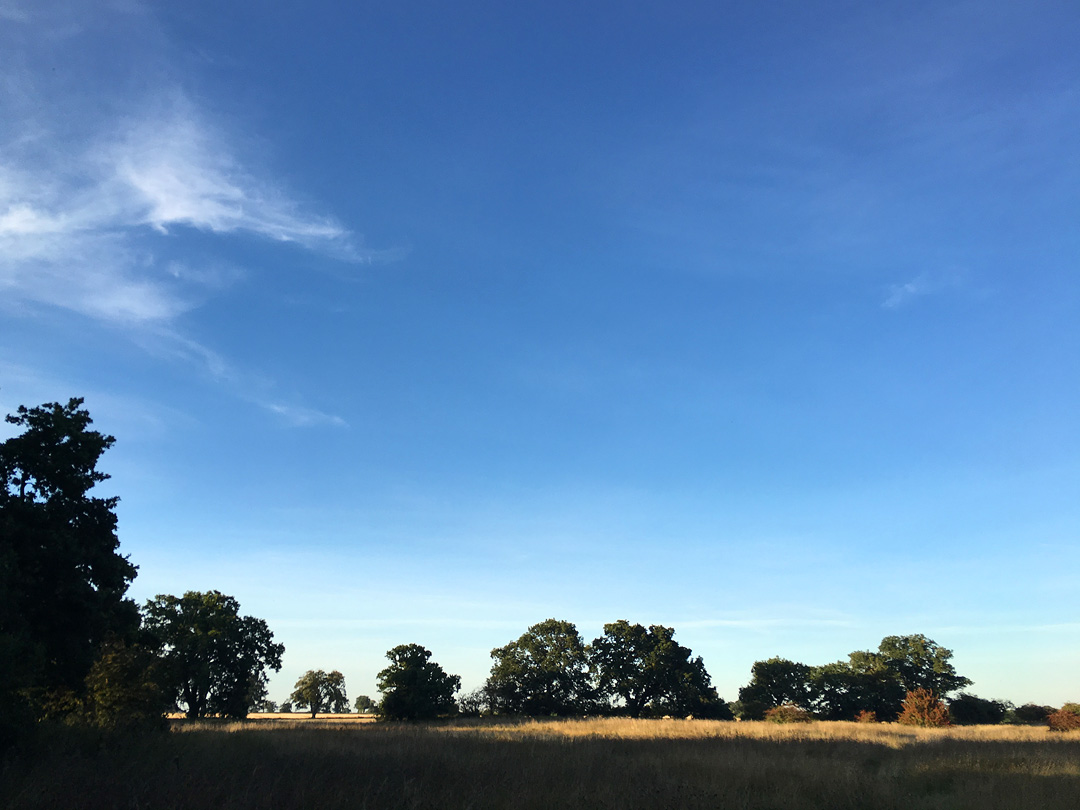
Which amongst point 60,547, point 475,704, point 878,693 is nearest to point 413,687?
point 475,704

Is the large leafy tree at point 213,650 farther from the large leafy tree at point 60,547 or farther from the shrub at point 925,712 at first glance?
the shrub at point 925,712

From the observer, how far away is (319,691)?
A: 97562 mm

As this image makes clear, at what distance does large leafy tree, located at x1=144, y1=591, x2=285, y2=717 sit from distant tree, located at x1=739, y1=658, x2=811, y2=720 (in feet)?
185

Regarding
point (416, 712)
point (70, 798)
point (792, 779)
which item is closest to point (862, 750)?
point (792, 779)

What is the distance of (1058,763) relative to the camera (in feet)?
57.8

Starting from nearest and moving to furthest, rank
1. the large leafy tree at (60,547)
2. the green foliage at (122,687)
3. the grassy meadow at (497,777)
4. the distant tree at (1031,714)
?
the grassy meadow at (497,777) < the large leafy tree at (60,547) < the green foliage at (122,687) < the distant tree at (1031,714)

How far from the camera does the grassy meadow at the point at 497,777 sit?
9.88 meters

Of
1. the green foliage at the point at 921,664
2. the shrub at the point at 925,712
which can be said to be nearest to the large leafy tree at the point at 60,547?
the shrub at the point at 925,712

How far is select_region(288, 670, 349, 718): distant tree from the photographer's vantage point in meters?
96.8

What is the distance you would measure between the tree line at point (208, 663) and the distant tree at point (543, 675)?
6.3 inches

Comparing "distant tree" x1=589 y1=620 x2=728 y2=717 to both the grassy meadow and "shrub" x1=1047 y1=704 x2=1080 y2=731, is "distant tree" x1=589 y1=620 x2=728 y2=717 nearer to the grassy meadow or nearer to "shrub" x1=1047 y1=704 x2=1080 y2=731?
"shrub" x1=1047 y1=704 x2=1080 y2=731

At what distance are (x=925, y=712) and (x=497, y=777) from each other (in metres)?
45.4

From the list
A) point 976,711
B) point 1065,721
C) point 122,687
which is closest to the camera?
point 122,687

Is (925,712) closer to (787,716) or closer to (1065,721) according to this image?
(1065,721)
